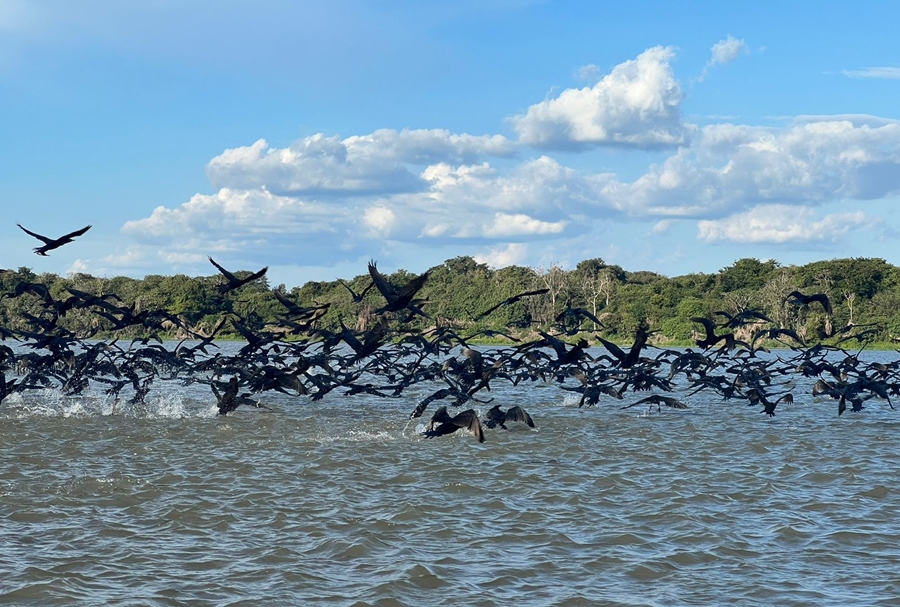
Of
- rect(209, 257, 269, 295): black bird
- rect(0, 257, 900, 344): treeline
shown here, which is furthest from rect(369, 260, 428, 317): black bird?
rect(0, 257, 900, 344): treeline

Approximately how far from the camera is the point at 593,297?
282ft

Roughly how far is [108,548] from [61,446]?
7.67 metres

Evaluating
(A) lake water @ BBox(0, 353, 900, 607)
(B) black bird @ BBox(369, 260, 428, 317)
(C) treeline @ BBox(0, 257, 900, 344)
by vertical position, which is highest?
(C) treeline @ BBox(0, 257, 900, 344)

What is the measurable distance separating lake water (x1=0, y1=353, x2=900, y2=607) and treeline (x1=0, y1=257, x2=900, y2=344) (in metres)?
53.0

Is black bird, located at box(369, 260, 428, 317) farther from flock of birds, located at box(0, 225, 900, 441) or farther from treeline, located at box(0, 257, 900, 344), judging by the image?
treeline, located at box(0, 257, 900, 344)

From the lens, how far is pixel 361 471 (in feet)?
48.4

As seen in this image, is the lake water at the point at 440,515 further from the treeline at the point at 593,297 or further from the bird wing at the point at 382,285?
the treeline at the point at 593,297

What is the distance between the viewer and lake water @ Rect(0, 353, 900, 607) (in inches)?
345

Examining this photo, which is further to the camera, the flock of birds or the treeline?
the treeline

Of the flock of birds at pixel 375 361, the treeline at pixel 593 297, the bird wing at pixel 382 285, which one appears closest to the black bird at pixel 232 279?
the flock of birds at pixel 375 361

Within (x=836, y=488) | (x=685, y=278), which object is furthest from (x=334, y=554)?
(x=685, y=278)

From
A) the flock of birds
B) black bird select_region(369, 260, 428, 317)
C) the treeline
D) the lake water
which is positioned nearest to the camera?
the lake water

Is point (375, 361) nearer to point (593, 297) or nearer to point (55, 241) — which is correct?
point (55, 241)

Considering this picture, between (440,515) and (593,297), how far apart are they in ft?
247
